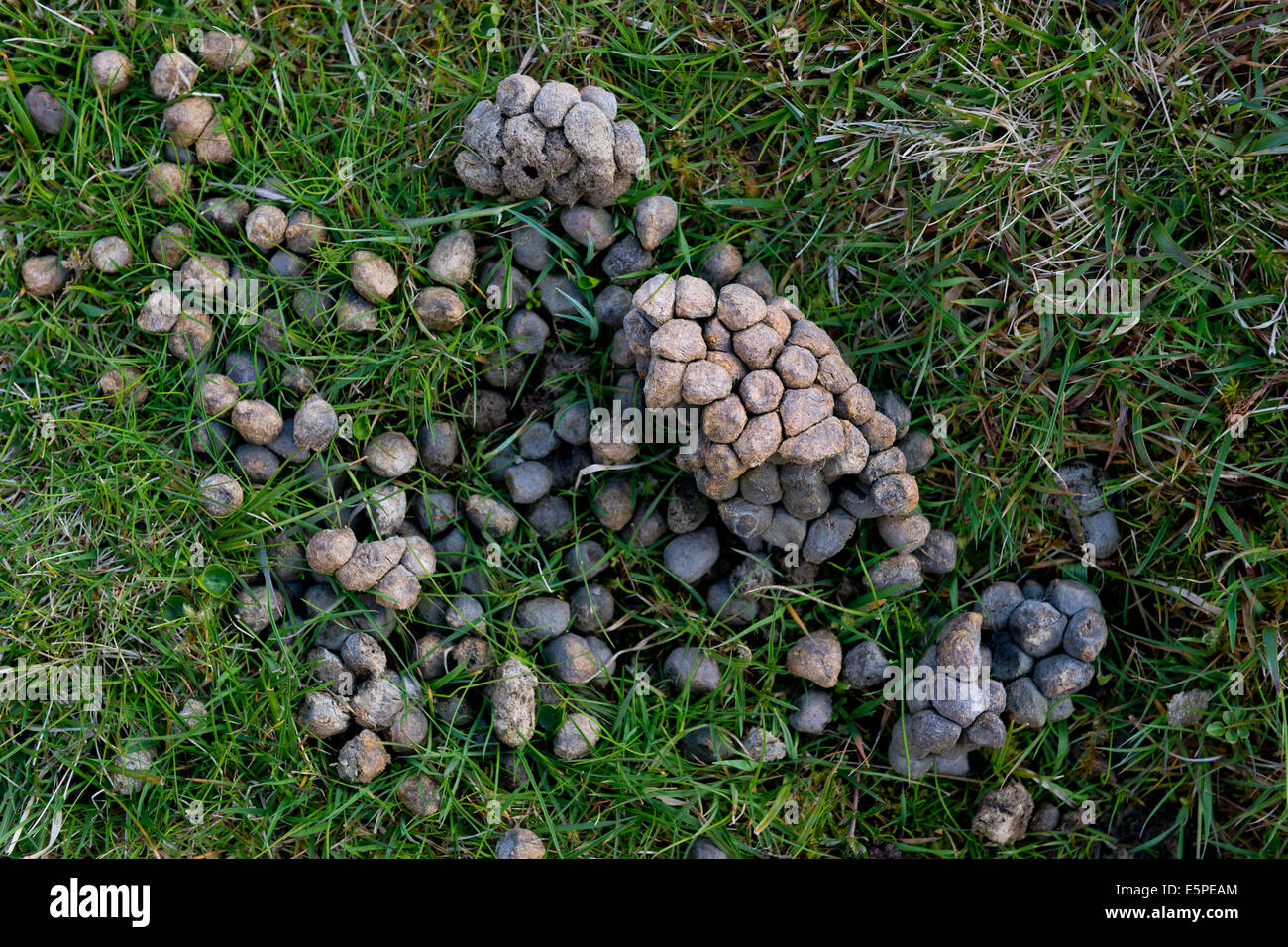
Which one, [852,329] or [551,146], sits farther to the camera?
[852,329]

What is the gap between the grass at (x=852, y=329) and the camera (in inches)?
123

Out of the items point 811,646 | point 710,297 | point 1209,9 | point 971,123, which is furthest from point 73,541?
point 1209,9

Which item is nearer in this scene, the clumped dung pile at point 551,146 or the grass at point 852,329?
→ the clumped dung pile at point 551,146

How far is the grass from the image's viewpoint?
3117 millimetres

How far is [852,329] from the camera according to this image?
128 inches

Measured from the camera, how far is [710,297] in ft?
9.62

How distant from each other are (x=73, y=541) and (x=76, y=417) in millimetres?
387

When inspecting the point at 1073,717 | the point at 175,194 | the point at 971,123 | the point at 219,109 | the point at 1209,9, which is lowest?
the point at 1073,717

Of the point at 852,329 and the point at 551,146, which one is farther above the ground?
the point at 551,146

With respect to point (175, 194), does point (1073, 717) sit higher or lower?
lower

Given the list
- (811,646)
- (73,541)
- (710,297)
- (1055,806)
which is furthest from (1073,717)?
(73,541)

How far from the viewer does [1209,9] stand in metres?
3.16
